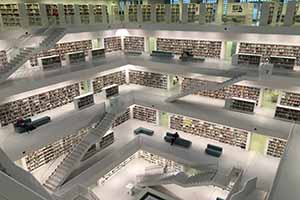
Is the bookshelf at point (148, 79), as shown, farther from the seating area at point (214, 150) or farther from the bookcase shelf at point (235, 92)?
the seating area at point (214, 150)

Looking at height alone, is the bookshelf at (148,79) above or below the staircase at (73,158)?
above

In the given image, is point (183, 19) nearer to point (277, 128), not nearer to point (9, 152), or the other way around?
point (277, 128)

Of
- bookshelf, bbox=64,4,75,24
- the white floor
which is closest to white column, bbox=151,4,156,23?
bookshelf, bbox=64,4,75,24

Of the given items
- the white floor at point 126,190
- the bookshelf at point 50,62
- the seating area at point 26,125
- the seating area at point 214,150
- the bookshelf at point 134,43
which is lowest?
the white floor at point 126,190

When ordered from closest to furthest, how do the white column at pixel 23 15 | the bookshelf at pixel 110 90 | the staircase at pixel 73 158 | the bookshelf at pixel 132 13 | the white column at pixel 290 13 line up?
the staircase at pixel 73 158, the white column at pixel 23 15, the white column at pixel 290 13, the bookshelf at pixel 110 90, the bookshelf at pixel 132 13

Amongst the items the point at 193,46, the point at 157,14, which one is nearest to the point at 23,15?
the point at 157,14

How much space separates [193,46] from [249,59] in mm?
3692

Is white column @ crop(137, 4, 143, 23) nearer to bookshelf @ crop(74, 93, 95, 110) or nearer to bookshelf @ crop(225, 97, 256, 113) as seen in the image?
bookshelf @ crop(74, 93, 95, 110)

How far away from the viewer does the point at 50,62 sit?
11.8 m

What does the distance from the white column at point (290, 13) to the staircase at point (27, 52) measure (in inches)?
421

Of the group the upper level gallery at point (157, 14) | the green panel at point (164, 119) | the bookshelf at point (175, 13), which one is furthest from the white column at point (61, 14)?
the green panel at point (164, 119)

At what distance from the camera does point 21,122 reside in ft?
33.6

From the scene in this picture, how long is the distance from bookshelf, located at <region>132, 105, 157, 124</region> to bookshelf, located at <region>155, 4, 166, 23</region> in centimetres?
566

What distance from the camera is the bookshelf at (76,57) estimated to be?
41.7 feet
